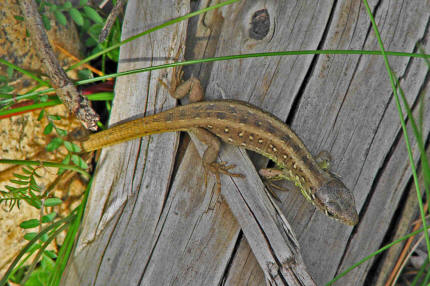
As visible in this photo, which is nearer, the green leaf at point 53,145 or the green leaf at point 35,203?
the green leaf at point 35,203

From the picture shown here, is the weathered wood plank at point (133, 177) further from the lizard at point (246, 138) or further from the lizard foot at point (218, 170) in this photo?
the lizard foot at point (218, 170)

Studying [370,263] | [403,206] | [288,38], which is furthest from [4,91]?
[403,206]

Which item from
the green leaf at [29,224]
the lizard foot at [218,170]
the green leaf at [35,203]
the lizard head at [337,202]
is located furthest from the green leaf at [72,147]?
the lizard head at [337,202]

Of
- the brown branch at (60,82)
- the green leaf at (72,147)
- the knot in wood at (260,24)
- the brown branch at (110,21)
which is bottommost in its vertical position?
the green leaf at (72,147)

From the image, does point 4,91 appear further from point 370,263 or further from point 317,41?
point 370,263

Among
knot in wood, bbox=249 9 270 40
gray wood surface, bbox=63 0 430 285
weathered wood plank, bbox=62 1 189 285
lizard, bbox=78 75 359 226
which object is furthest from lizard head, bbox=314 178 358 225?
knot in wood, bbox=249 9 270 40

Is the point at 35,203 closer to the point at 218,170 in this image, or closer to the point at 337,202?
the point at 218,170

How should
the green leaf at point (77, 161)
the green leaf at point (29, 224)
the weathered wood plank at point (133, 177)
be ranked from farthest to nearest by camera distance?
the green leaf at point (77, 161) < the weathered wood plank at point (133, 177) < the green leaf at point (29, 224)

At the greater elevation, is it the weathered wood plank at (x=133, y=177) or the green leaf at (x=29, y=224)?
the weathered wood plank at (x=133, y=177)
